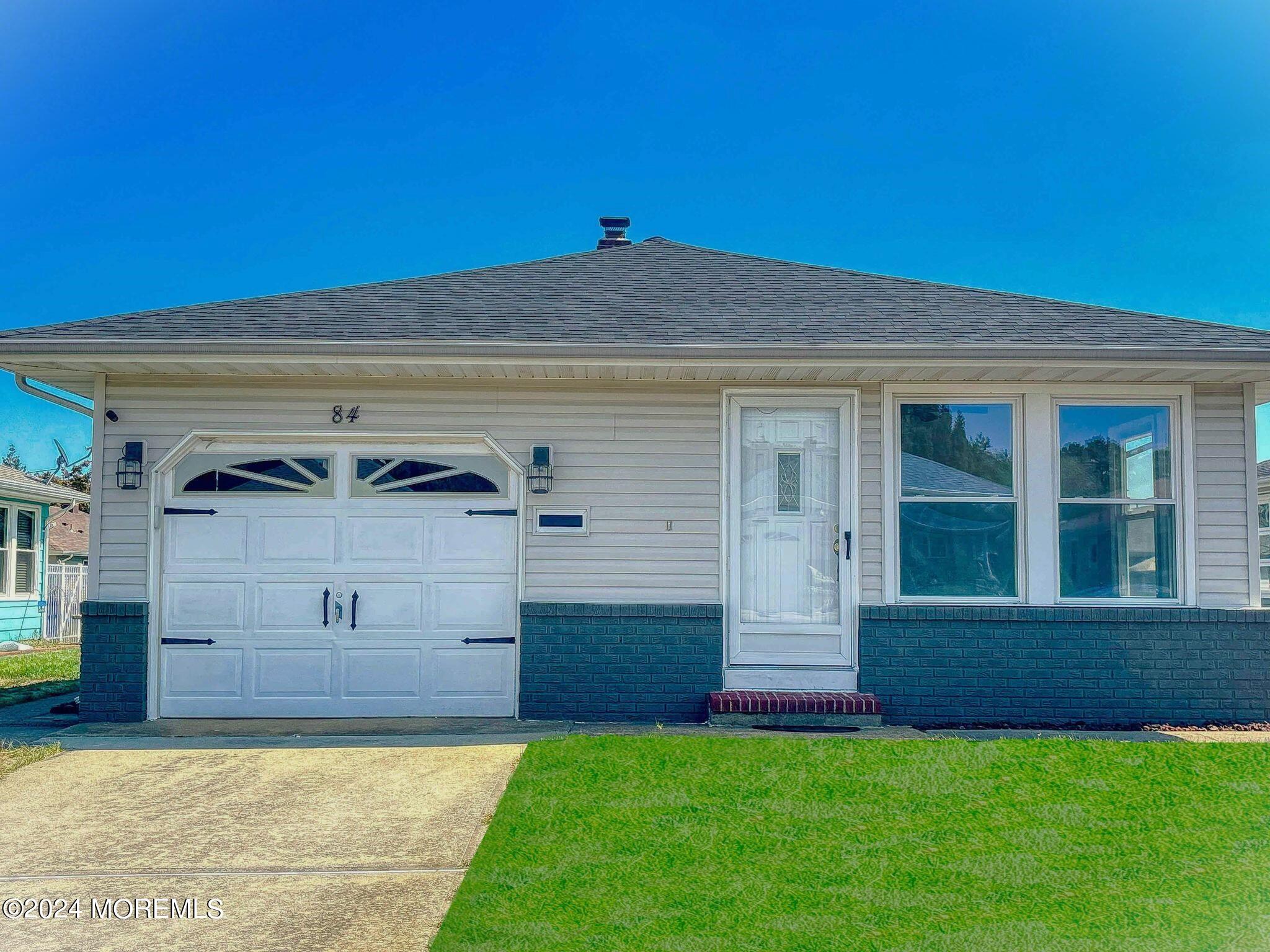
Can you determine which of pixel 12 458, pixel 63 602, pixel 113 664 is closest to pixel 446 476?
pixel 113 664

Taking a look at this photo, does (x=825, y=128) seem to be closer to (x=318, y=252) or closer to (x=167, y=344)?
(x=167, y=344)

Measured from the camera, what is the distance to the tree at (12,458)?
6419cm

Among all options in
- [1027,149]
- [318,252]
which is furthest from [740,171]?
[318,252]

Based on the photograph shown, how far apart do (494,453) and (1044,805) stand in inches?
179

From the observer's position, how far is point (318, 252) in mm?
34062

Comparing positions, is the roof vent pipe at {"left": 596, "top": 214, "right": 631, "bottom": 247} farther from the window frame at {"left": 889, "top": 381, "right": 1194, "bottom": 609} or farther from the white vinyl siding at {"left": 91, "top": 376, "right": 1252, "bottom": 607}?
the window frame at {"left": 889, "top": 381, "right": 1194, "bottom": 609}

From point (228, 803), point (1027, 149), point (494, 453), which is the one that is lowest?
point (228, 803)

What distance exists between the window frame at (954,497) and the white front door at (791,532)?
12.5 inches

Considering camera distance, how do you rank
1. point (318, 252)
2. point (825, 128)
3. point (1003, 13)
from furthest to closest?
point (318, 252)
point (825, 128)
point (1003, 13)

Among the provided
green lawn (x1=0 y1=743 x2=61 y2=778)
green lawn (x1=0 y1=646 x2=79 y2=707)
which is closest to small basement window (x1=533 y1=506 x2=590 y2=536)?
green lawn (x1=0 y1=743 x2=61 y2=778)

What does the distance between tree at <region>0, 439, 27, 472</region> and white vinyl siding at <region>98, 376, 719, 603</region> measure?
2611 inches

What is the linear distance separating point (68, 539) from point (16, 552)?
1168cm

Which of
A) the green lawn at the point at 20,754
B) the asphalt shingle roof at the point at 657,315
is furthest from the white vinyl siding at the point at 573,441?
the green lawn at the point at 20,754

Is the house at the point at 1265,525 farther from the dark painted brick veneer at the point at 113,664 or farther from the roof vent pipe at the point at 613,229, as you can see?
the dark painted brick veneer at the point at 113,664
